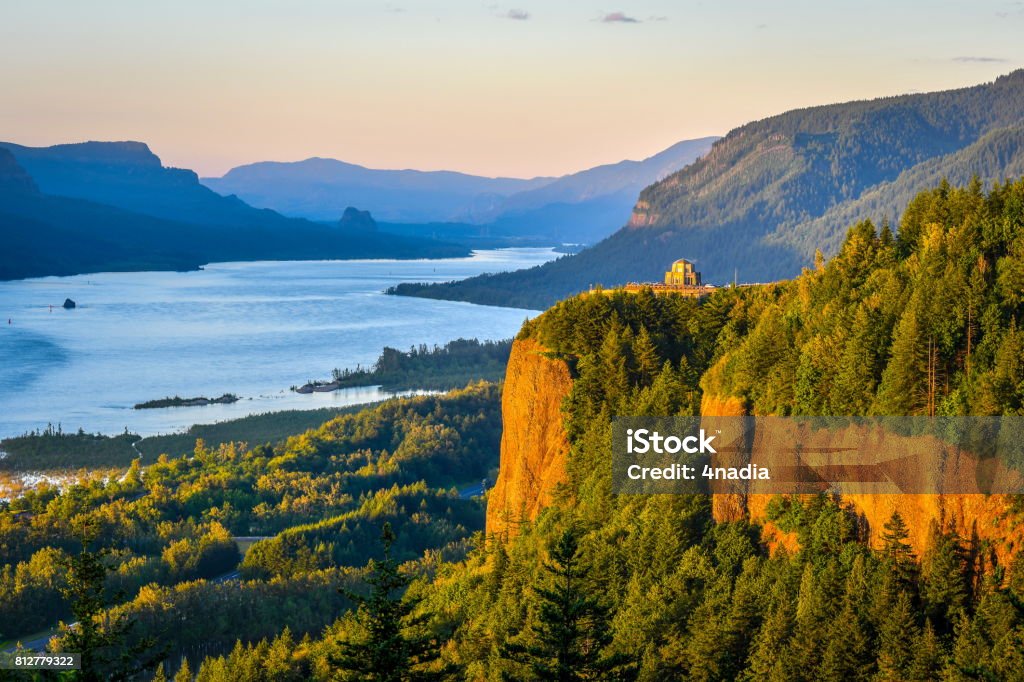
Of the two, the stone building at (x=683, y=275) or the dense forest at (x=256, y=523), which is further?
the stone building at (x=683, y=275)

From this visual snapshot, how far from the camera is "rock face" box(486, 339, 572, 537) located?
4194 centimetres

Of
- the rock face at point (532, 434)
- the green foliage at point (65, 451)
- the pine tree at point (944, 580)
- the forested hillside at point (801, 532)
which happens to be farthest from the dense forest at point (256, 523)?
the pine tree at point (944, 580)

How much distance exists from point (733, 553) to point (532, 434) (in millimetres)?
11984

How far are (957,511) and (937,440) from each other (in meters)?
1.59

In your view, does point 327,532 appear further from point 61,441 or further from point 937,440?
point 937,440

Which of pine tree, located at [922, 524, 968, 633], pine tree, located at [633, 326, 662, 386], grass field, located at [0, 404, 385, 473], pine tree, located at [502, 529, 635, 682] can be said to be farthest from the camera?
grass field, located at [0, 404, 385, 473]

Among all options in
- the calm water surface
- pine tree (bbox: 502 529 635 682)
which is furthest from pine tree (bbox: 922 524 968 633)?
the calm water surface

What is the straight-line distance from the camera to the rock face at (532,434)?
41938mm

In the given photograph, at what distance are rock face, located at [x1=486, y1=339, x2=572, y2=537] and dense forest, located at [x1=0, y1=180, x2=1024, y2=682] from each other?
657mm

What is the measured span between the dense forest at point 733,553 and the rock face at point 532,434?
25.9 inches

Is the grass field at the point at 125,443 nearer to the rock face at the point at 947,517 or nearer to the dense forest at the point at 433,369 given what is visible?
the dense forest at the point at 433,369

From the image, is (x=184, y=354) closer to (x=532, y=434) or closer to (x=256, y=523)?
(x=256, y=523)

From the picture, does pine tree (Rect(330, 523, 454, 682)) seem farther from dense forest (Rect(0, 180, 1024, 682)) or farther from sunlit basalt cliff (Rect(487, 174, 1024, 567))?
sunlit basalt cliff (Rect(487, 174, 1024, 567))

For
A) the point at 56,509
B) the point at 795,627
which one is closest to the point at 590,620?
the point at 795,627
